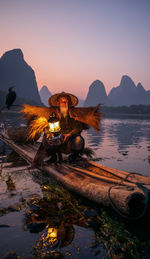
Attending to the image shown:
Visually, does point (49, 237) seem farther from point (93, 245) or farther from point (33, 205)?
point (33, 205)

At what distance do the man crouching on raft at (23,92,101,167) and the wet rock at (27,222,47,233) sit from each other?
7.40 ft

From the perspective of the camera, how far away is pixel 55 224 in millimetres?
2908

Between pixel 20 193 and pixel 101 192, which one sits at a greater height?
pixel 101 192

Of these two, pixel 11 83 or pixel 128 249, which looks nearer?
pixel 128 249

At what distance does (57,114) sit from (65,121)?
32 centimetres

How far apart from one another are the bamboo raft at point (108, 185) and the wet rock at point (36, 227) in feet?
3.21

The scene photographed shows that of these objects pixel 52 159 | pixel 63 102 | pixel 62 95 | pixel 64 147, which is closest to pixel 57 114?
pixel 63 102

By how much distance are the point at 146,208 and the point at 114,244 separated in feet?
2.19

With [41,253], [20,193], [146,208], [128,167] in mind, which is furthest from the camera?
[128,167]

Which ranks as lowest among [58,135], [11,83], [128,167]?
[128,167]

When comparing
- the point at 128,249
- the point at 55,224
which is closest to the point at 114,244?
the point at 128,249

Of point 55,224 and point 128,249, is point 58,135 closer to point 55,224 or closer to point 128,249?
point 55,224

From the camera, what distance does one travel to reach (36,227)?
2883mm

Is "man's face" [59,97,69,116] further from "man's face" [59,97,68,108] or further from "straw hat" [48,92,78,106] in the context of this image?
"straw hat" [48,92,78,106]
